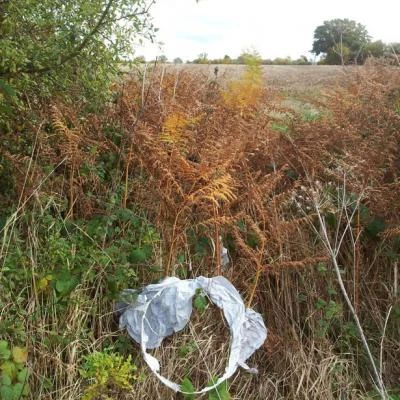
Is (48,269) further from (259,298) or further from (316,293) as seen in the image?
(316,293)

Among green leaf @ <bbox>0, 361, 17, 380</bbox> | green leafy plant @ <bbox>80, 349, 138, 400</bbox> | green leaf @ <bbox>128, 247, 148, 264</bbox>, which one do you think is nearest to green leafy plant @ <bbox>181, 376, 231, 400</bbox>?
green leafy plant @ <bbox>80, 349, 138, 400</bbox>

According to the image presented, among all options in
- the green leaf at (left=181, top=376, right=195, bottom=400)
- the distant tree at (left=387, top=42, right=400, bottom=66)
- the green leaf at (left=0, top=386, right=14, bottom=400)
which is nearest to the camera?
the green leaf at (left=0, top=386, right=14, bottom=400)

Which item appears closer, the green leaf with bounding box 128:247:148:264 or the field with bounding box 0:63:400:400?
the field with bounding box 0:63:400:400

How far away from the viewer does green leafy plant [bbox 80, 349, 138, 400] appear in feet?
8.37

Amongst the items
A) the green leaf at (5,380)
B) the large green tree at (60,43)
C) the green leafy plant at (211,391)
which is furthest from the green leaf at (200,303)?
the large green tree at (60,43)

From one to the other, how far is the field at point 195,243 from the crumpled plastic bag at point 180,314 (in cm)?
6

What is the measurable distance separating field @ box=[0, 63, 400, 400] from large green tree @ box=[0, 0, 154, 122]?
0.16 m

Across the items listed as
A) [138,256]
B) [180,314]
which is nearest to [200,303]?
[180,314]

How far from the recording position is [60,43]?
3.18 metres

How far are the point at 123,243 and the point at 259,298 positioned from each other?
812mm

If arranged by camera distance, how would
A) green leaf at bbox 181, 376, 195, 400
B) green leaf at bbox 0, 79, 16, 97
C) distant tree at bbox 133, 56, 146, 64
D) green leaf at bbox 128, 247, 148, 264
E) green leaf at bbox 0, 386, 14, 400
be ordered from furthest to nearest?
distant tree at bbox 133, 56, 146, 64 < green leaf at bbox 128, 247, 148, 264 < green leaf at bbox 0, 79, 16, 97 < green leaf at bbox 181, 376, 195, 400 < green leaf at bbox 0, 386, 14, 400

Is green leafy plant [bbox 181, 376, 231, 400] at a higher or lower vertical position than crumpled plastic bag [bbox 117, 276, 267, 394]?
lower

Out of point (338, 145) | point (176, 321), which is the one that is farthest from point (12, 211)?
point (338, 145)

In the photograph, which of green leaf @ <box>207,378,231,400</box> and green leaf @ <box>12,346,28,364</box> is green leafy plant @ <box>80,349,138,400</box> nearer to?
green leaf @ <box>12,346,28,364</box>
